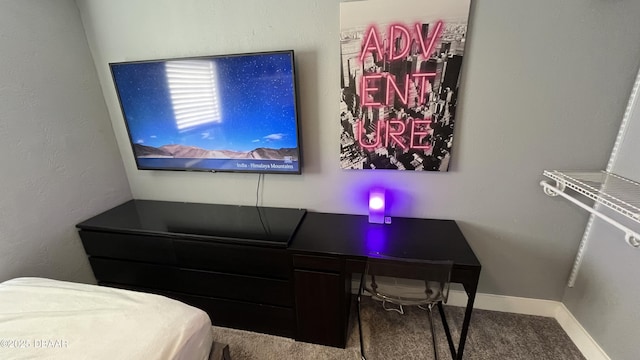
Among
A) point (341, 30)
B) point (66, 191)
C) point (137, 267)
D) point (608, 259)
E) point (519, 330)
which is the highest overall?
point (341, 30)

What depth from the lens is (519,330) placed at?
169cm

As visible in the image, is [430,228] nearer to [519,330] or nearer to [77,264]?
[519,330]

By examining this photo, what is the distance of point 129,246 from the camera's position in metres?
1.71

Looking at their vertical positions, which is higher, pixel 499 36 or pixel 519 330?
pixel 499 36

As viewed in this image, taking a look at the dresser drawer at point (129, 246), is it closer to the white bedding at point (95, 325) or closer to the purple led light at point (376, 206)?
the white bedding at point (95, 325)

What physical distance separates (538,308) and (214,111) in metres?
2.62

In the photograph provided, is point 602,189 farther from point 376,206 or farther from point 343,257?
point 343,257

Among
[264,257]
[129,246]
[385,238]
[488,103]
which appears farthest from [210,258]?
[488,103]

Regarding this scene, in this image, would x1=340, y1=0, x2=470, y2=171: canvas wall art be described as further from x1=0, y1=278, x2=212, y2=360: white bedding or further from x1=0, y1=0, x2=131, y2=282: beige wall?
x1=0, y1=0, x2=131, y2=282: beige wall

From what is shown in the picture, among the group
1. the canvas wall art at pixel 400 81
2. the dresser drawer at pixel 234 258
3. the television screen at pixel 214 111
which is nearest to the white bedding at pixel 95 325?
the dresser drawer at pixel 234 258

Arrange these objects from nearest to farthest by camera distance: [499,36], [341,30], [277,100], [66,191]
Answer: [499,36] → [341,30] → [277,100] → [66,191]

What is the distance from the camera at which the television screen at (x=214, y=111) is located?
1623 mm

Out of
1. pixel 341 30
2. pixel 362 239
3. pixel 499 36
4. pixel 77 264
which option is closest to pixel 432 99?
pixel 499 36

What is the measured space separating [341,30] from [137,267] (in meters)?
2.05
